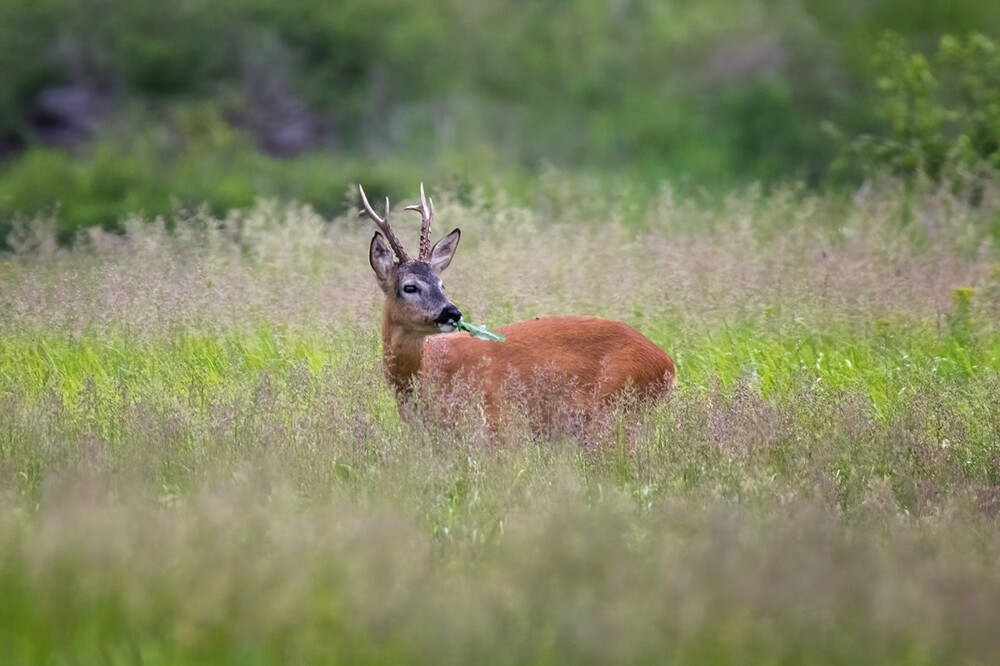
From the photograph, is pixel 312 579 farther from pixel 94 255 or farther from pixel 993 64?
pixel 993 64

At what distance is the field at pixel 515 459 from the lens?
341cm

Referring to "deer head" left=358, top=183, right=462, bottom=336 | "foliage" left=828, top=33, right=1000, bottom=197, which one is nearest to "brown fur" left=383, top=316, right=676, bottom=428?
"deer head" left=358, top=183, right=462, bottom=336

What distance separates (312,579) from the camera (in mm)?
3570

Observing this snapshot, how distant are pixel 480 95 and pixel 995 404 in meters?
15.2

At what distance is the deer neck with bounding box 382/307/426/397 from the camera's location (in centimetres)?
636

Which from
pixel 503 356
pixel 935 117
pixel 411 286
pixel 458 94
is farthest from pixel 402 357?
pixel 458 94

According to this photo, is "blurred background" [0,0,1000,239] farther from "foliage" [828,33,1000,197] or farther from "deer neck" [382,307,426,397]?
"deer neck" [382,307,426,397]

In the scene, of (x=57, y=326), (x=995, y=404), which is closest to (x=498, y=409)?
(x=995, y=404)

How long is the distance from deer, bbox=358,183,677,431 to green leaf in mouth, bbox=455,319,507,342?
1.1 inches

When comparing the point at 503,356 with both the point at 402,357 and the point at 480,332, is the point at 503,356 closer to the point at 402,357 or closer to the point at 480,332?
the point at 480,332

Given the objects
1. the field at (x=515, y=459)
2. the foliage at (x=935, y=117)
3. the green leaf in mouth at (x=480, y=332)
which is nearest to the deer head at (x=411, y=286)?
the green leaf in mouth at (x=480, y=332)

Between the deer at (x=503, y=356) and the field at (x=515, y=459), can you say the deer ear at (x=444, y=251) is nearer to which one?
the deer at (x=503, y=356)

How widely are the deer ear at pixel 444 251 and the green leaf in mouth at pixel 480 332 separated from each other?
32 centimetres

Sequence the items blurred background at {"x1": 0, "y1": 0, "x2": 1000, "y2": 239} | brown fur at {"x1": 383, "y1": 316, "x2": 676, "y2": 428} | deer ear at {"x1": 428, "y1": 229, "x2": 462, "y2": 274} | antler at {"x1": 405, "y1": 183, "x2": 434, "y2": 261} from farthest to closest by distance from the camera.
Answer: blurred background at {"x1": 0, "y1": 0, "x2": 1000, "y2": 239} < deer ear at {"x1": 428, "y1": 229, "x2": 462, "y2": 274} < antler at {"x1": 405, "y1": 183, "x2": 434, "y2": 261} < brown fur at {"x1": 383, "y1": 316, "x2": 676, "y2": 428}
